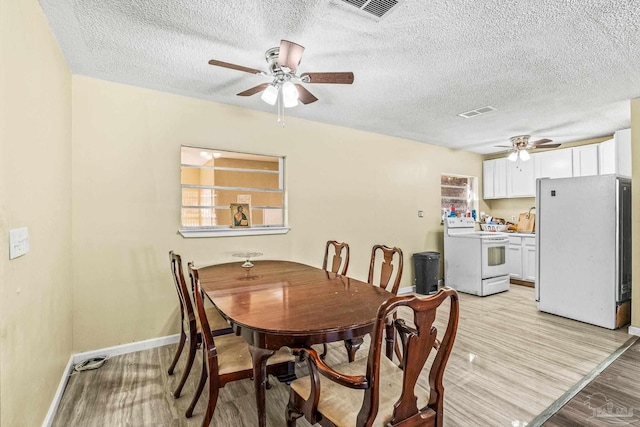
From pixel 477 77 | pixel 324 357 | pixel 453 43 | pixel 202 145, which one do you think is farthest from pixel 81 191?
pixel 477 77

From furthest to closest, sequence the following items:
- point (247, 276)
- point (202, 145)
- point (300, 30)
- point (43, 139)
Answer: point (202, 145) → point (247, 276) → point (300, 30) → point (43, 139)

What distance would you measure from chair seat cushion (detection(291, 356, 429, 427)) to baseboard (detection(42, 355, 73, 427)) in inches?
63.3

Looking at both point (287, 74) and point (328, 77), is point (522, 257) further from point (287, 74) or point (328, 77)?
point (287, 74)

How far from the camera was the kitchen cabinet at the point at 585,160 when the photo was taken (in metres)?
4.63

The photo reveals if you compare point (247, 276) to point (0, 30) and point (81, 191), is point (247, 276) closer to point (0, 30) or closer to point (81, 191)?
point (81, 191)

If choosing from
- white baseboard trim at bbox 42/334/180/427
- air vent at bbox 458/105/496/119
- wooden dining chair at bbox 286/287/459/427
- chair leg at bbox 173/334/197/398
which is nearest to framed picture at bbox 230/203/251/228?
white baseboard trim at bbox 42/334/180/427

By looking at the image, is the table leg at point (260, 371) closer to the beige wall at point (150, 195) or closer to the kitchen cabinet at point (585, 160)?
the beige wall at point (150, 195)

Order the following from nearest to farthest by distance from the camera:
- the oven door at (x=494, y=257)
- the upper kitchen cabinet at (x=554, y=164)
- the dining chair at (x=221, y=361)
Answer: the dining chair at (x=221, y=361)
the oven door at (x=494, y=257)
the upper kitchen cabinet at (x=554, y=164)

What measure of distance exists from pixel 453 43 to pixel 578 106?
227cm

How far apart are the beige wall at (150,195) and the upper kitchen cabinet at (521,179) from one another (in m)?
3.54

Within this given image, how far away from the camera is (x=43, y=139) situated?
1.86m

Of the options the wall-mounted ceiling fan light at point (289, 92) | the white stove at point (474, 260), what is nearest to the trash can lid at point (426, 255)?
the white stove at point (474, 260)

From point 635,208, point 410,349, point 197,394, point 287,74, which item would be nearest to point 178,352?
point 197,394

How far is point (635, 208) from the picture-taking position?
3.24 metres
